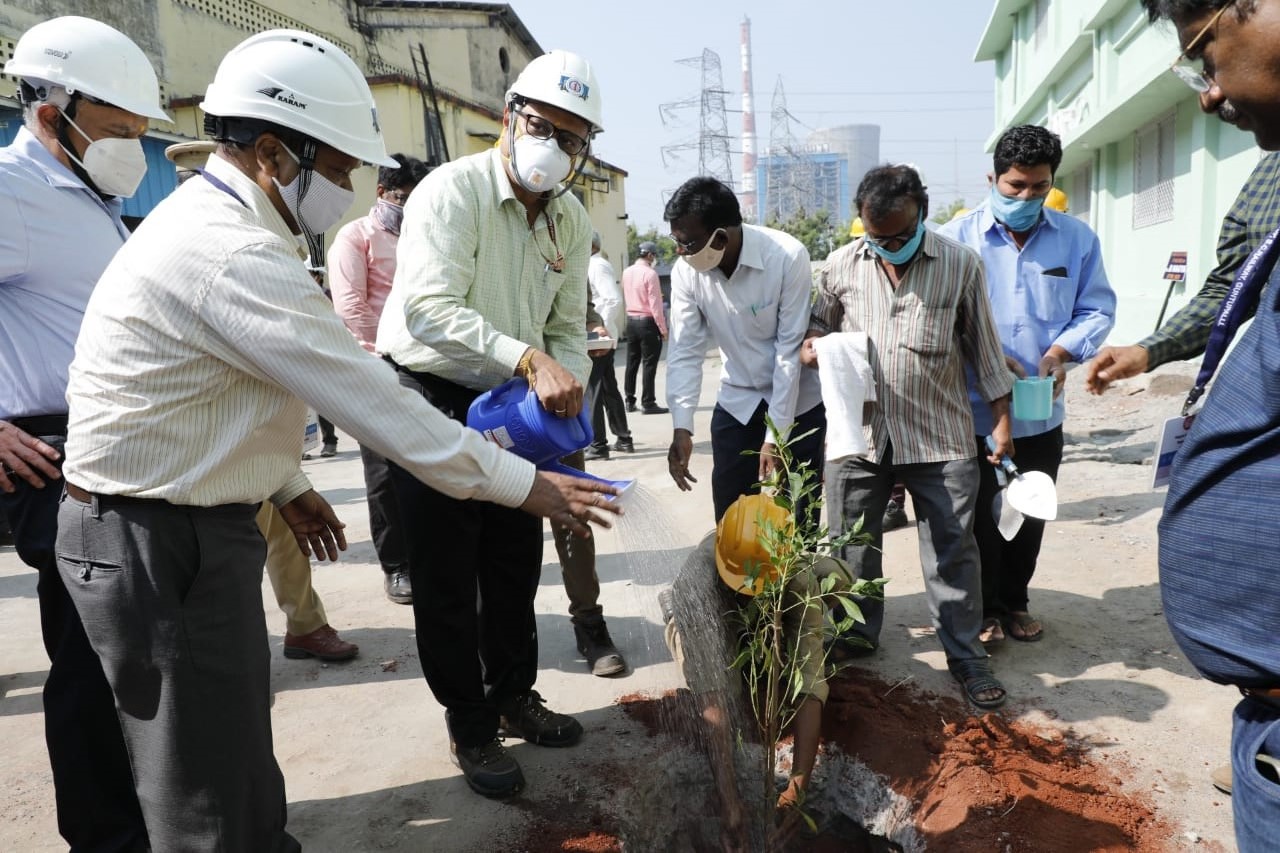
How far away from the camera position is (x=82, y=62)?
254 cm

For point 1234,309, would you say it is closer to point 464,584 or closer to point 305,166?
point 305,166

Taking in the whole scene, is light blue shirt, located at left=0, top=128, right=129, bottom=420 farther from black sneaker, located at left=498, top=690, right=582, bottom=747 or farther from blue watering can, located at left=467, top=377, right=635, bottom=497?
black sneaker, located at left=498, top=690, right=582, bottom=747

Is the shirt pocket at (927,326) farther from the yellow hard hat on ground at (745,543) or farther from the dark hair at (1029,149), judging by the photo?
the yellow hard hat on ground at (745,543)

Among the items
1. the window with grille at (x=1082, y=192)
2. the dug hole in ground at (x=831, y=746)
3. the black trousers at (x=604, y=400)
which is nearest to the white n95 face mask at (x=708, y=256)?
Answer: the dug hole in ground at (x=831, y=746)

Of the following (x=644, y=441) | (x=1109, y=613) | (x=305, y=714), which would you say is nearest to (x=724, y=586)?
(x=305, y=714)

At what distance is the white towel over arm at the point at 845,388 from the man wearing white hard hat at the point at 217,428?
5.49ft

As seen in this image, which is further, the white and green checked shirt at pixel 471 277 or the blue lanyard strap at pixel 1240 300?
the white and green checked shirt at pixel 471 277

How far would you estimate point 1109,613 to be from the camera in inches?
159

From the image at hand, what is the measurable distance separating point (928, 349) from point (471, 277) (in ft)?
5.67

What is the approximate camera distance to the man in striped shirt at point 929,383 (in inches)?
127

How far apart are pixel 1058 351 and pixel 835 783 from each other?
190 cm

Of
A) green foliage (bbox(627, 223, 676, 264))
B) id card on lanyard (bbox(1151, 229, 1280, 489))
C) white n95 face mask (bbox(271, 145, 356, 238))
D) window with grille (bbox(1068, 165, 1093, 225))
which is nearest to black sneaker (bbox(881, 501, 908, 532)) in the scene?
id card on lanyard (bbox(1151, 229, 1280, 489))

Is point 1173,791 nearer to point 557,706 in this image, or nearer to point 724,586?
point 724,586

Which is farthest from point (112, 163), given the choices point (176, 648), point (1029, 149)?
point (1029, 149)
